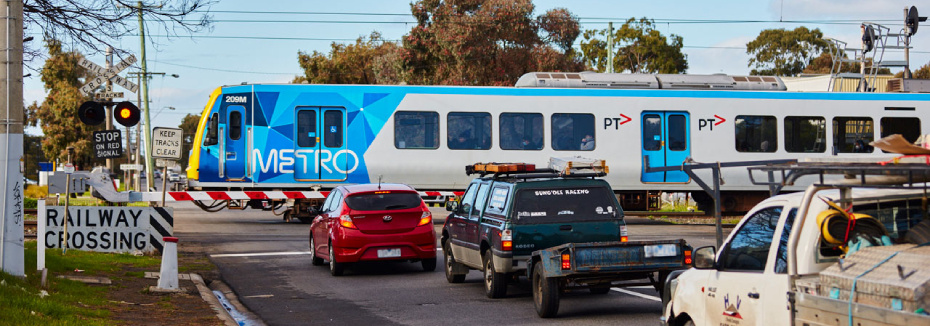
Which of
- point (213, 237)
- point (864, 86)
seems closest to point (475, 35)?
point (864, 86)

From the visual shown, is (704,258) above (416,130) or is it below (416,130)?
below

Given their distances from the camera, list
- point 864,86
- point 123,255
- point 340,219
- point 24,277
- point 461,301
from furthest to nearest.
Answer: point 864,86
point 123,255
point 340,219
point 461,301
point 24,277

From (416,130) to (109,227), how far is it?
363 inches

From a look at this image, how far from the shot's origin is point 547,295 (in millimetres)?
11172

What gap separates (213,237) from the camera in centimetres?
2394

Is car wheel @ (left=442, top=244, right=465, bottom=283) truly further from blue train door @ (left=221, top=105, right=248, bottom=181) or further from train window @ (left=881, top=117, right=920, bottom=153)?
train window @ (left=881, top=117, right=920, bottom=153)

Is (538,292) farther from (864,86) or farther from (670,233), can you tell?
(864,86)

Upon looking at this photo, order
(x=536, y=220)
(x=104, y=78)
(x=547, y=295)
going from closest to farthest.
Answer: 1. (x=547, y=295)
2. (x=536, y=220)
3. (x=104, y=78)

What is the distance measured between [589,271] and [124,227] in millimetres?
10195

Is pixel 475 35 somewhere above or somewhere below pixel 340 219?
above

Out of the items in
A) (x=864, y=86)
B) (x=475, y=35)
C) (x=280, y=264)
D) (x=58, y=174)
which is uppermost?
(x=475, y=35)

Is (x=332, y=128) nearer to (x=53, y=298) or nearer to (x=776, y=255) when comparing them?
(x=53, y=298)

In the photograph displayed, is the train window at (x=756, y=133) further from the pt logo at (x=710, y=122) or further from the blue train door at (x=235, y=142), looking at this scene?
the blue train door at (x=235, y=142)

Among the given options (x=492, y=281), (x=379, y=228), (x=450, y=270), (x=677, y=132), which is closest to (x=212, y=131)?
(x=379, y=228)
